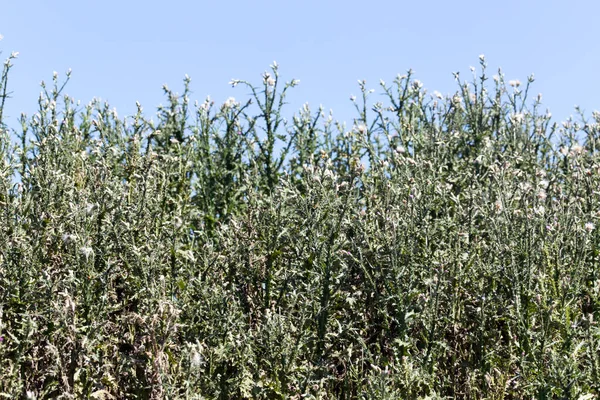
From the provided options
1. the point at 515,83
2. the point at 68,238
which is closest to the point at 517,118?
the point at 515,83

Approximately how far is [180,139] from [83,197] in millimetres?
2110

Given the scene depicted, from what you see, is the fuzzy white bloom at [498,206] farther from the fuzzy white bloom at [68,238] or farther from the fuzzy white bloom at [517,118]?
the fuzzy white bloom at [68,238]

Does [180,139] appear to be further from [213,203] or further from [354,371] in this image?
[354,371]

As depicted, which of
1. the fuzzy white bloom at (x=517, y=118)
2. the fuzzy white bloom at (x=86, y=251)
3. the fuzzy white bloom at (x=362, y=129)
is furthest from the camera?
the fuzzy white bloom at (x=517, y=118)

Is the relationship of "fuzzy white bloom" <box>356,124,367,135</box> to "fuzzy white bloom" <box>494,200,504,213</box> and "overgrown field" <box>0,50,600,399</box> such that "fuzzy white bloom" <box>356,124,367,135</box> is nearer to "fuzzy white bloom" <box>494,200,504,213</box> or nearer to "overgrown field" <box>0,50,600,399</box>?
"overgrown field" <box>0,50,600,399</box>

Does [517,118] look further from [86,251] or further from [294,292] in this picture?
[86,251]

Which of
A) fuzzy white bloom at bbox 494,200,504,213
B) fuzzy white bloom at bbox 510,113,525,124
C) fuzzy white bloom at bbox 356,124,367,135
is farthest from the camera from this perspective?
fuzzy white bloom at bbox 510,113,525,124

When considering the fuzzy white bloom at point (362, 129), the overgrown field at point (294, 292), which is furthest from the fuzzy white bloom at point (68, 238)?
the fuzzy white bloom at point (362, 129)

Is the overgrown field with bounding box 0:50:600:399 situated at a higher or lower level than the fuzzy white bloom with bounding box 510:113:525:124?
lower

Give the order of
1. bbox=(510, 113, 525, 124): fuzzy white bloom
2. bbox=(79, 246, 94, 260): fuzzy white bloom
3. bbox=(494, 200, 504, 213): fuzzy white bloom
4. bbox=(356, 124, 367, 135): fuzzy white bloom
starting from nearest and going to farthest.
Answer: bbox=(79, 246, 94, 260): fuzzy white bloom, bbox=(494, 200, 504, 213): fuzzy white bloom, bbox=(356, 124, 367, 135): fuzzy white bloom, bbox=(510, 113, 525, 124): fuzzy white bloom

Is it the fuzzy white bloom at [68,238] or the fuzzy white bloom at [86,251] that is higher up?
the fuzzy white bloom at [68,238]

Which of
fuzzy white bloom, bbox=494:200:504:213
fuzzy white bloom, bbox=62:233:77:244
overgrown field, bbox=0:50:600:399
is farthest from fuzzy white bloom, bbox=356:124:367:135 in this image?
fuzzy white bloom, bbox=62:233:77:244

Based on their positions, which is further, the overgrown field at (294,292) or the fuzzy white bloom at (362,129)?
the fuzzy white bloom at (362,129)

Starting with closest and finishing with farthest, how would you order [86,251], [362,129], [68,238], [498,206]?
[86,251] → [68,238] → [498,206] → [362,129]
